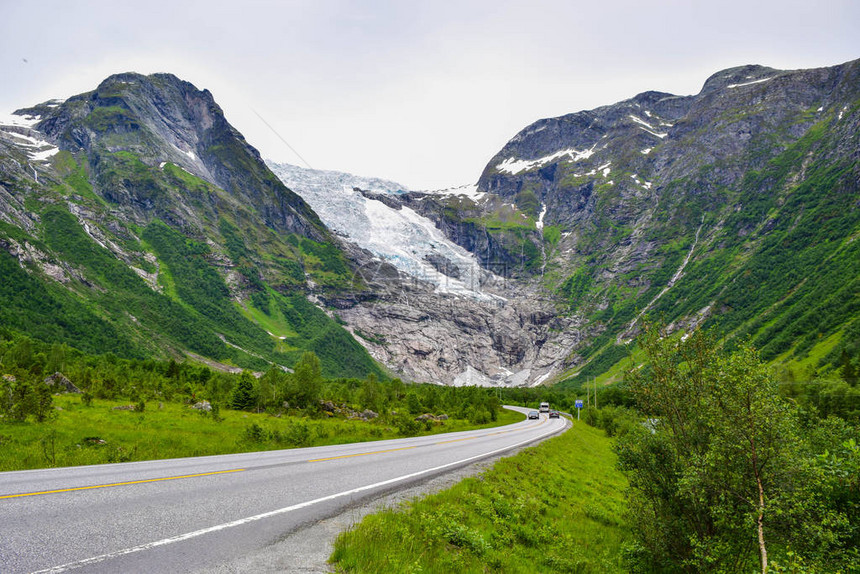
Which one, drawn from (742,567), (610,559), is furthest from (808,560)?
(610,559)

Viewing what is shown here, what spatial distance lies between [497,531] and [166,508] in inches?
339

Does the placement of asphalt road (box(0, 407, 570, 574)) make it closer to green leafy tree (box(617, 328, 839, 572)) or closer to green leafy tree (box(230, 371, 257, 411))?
green leafy tree (box(617, 328, 839, 572))

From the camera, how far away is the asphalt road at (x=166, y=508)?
6168 millimetres

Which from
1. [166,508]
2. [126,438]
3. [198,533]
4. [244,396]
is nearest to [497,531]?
[198,533]

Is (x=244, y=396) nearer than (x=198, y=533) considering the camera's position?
No

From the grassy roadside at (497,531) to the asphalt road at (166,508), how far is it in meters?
1.68

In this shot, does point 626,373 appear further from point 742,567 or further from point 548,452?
point 548,452

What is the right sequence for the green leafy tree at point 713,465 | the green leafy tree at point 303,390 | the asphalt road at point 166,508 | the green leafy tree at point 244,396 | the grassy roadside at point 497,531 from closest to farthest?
the asphalt road at point 166,508 → the grassy roadside at point 497,531 → the green leafy tree at point 713,465 → the green leafy tree at point 244,396 → the green leafy tree at point 303,390

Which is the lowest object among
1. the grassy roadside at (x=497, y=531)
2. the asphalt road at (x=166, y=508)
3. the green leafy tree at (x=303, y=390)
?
the green leafy tree at (x=303, y=390)

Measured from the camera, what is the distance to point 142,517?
27.0 feet

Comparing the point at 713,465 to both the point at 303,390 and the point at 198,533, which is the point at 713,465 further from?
the point at 303,390

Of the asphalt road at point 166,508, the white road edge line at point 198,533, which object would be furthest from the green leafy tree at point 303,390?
the white road edge line at point 198,533

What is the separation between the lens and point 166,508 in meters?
8.98

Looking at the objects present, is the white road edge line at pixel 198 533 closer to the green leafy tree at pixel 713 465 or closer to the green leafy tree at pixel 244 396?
the green leafy tree at pixel 713 465
